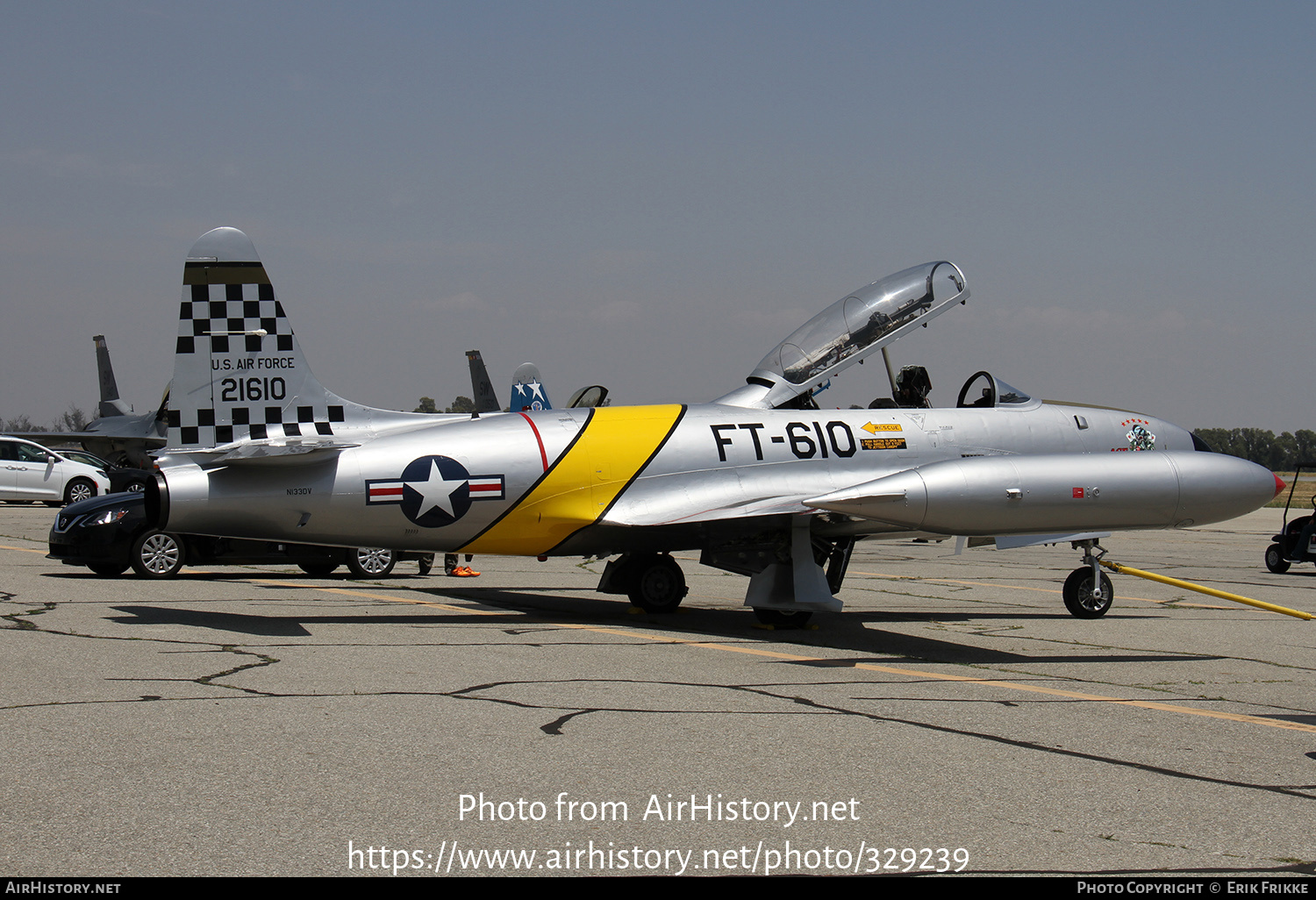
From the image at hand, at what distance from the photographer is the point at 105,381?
49.8 m

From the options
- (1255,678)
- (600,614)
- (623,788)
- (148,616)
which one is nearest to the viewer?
(623,788)

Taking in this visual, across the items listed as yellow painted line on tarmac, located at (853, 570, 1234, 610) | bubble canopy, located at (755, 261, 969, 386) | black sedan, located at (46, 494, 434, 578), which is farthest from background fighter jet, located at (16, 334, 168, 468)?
bubble canopy, located at (755, 261, 969, 386)

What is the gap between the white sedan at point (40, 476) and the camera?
30.1 meters

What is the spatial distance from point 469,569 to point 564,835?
12849mm

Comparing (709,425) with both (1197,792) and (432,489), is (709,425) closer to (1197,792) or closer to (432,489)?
(432,489)

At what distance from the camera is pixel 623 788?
556 cm

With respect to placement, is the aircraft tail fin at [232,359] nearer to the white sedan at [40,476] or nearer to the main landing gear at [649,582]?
the main landing gear at [649,582]

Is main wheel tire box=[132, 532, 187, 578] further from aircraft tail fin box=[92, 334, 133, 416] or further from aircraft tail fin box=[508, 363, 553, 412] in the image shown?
aircraft tail fin box=[92, 334, 133, 416]

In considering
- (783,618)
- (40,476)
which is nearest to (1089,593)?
(783,618)

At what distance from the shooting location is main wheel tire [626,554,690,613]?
13211 mm

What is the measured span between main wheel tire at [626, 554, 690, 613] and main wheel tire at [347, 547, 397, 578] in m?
5.00

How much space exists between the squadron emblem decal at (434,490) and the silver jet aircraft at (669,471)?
2cm

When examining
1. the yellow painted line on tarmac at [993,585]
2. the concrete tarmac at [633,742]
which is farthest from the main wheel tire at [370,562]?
the yellow painted line on tarmac at [993,585]
